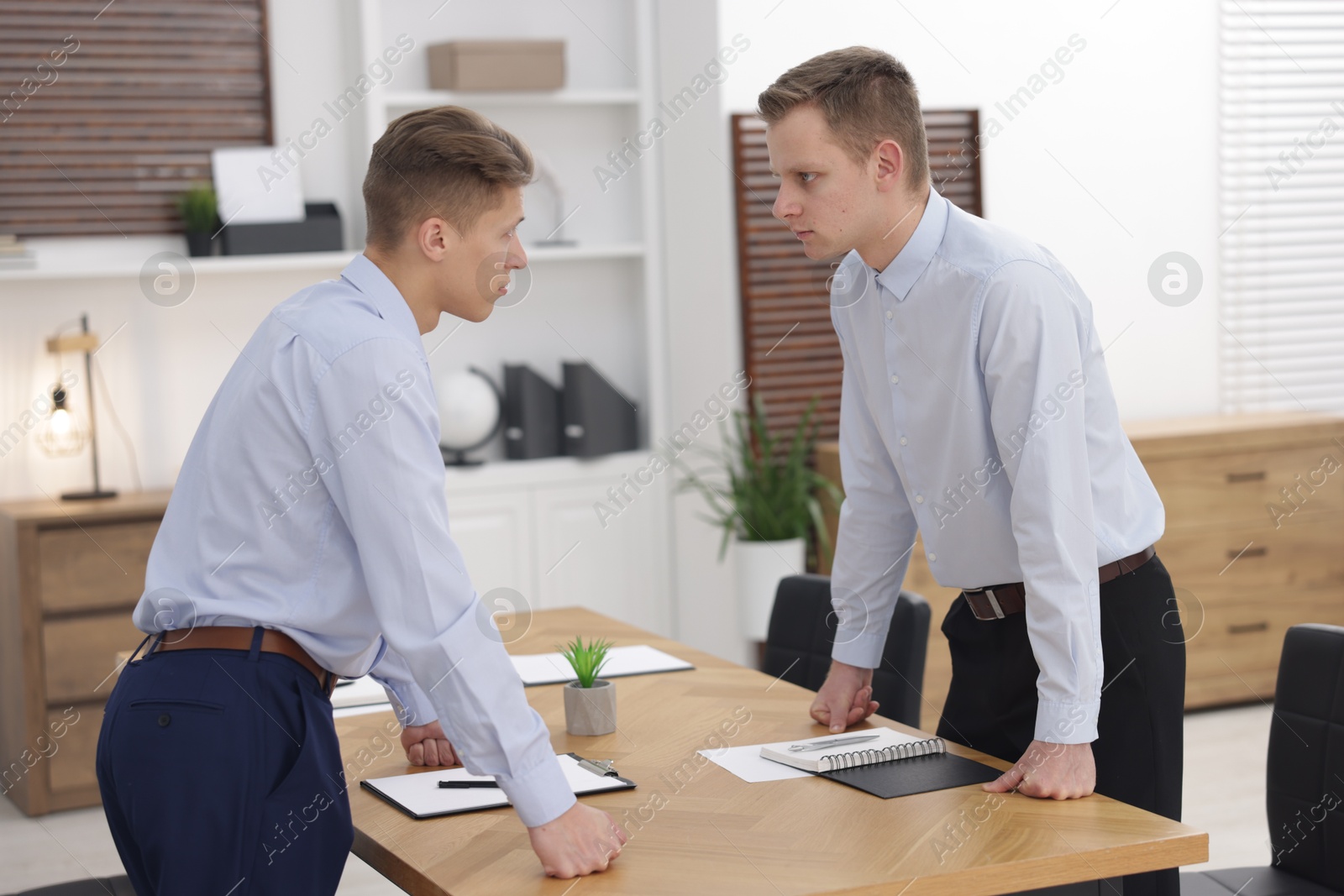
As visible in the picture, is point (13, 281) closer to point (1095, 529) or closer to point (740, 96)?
point (740, 96)

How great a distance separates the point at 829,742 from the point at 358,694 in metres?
0.99

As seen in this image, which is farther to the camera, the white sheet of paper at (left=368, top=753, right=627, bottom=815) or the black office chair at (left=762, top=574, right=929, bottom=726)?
the black office chair at (left=762, top=574, right=929, bottom=726)

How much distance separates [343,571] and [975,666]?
105 centimetres

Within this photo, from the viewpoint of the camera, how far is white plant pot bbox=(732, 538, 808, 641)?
496cm

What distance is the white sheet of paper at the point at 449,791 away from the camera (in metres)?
1.97

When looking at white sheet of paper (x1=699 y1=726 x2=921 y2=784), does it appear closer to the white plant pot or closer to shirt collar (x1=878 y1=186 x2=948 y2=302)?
shirt collar (x1=878 y1=186 x2=948 y2=302)

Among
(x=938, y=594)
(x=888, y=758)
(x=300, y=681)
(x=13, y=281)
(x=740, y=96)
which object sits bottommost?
(x=938, y=594)

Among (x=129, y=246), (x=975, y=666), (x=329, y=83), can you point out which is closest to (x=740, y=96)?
(x=329, y=83)

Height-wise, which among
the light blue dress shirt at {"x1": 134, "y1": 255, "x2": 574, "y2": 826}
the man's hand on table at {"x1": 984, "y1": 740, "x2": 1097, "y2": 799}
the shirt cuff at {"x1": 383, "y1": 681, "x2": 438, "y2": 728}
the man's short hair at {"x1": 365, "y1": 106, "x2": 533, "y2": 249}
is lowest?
the man's hand on table at {"x1": 984, "y1": 740, "x2": 1097, "y2": 799}

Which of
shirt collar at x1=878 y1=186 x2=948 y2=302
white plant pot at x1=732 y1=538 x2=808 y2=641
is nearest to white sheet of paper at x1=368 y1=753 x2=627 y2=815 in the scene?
shirt collar at x1=878 y1=186 x2=948 y2=302

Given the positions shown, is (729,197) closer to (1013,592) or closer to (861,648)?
→ (861,648)

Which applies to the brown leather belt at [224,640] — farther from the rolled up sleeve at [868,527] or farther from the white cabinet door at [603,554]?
the white cabinet door at [603,554]

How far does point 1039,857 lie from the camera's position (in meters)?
1.68

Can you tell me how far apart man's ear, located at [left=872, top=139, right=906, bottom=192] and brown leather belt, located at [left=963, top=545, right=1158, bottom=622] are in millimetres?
639
